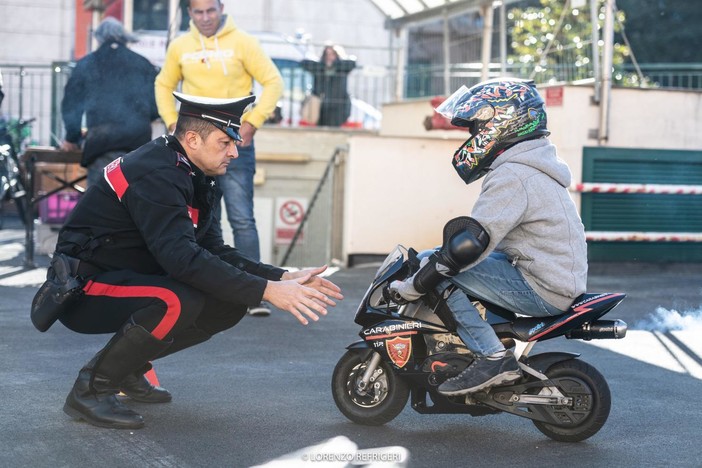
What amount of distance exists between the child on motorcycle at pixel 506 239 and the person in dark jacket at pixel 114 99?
16.6 ft

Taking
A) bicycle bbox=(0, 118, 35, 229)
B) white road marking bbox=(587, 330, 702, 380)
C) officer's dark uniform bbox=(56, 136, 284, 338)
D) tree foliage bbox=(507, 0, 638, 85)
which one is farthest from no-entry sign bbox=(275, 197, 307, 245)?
officer's dark uniform bbox=(56, 136, 284, 338)

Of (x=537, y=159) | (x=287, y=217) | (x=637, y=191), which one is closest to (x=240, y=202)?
(x=537, y=159)

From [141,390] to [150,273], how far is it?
623mm

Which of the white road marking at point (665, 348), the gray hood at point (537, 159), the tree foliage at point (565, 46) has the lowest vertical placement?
the white road marking at point (665, 348)

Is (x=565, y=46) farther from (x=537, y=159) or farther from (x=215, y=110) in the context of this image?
(x=215, y=110)

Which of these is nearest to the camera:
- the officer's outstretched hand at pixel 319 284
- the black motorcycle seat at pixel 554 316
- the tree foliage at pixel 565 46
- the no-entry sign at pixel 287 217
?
the black motorcycle seat at pixel 554 316

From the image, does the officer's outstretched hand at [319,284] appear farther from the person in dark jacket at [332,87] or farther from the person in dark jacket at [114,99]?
the person in dark jacket at [332,87]

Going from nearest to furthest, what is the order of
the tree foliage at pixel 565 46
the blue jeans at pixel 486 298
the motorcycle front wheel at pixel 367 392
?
1. the blue jeans at pixel 486 298
2. the motorcycle front wheel at pixel 367 392
3. the tree foliage at pixel 565 46

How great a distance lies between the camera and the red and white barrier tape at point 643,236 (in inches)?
452

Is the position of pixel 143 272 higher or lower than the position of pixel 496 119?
lower

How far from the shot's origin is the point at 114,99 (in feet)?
31.8

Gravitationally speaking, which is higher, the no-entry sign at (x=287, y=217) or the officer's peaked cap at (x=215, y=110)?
the officer's peaked cap at (x=215, y=110)

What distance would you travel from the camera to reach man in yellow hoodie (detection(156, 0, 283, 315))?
830 centimetres

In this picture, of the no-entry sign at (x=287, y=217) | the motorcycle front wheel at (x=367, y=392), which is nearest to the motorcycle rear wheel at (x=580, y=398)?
the motorcycle front wheel at (x=367, y=392)
